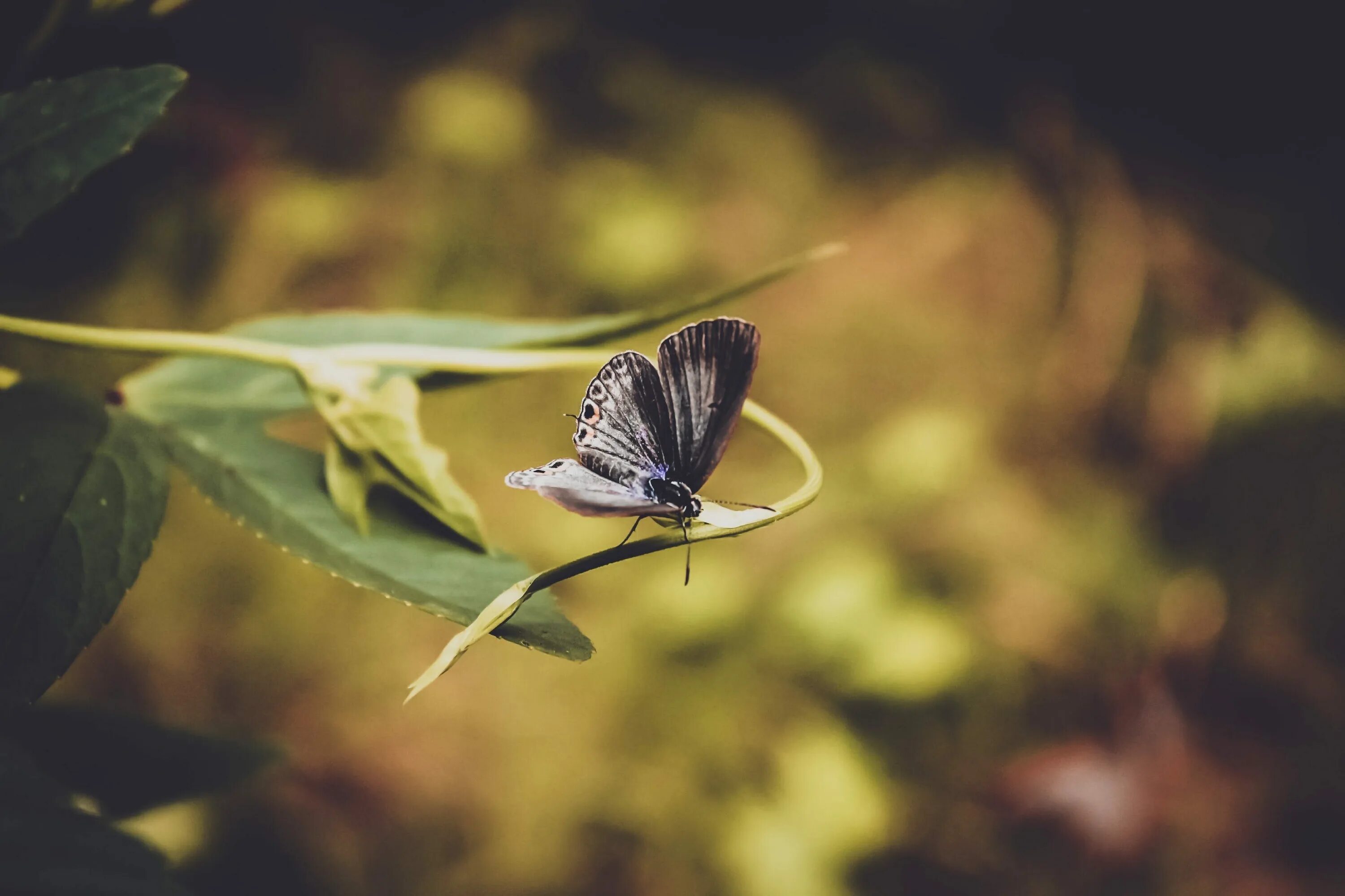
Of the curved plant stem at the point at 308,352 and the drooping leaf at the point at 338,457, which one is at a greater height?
the curved plant stem at the point at 308,352

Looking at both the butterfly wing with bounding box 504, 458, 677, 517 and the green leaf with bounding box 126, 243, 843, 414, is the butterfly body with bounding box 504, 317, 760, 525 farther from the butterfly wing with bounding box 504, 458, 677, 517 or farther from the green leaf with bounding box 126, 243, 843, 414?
the green leaf with bounding box 126, 243, 843, 414

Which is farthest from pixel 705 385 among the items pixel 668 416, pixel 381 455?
pixel 381 455

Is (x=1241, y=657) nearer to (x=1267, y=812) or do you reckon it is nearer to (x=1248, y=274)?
(x=1267, y=812)

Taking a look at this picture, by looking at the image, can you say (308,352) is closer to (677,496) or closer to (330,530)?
(330,530)

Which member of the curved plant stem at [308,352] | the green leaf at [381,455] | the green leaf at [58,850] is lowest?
the green leaf at [58,850]

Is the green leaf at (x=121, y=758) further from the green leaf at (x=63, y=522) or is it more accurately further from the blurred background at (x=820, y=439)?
the blurred background at (x=820, y=439)

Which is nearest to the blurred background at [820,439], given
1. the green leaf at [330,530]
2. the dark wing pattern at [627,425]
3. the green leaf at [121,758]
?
the green leaf at [121,758]

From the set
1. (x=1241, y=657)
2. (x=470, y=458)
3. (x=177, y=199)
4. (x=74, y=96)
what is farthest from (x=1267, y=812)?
(x=177, y=199)
